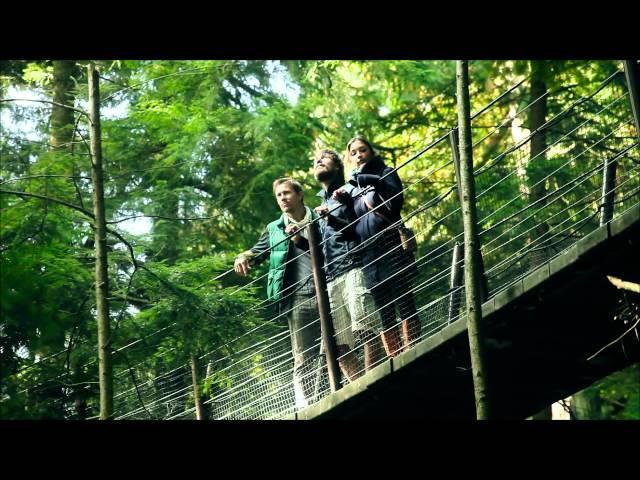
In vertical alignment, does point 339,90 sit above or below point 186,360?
above

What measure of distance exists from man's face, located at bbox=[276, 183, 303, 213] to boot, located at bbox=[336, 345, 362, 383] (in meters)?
Result: 0.92

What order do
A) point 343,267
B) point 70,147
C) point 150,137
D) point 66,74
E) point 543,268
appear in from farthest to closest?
1. point 150,137
2. point 66,74
3. point 70,147
4. point 343,267
5. point 543,268

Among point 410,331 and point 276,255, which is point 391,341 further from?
point 276,255

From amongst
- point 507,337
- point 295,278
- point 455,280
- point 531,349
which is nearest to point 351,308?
point 295,278

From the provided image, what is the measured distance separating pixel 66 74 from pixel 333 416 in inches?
221

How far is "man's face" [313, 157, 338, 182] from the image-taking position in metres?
6.45

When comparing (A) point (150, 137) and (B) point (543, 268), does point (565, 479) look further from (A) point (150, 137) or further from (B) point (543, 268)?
(A) point (150, 137)

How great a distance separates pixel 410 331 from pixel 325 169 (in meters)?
1.13

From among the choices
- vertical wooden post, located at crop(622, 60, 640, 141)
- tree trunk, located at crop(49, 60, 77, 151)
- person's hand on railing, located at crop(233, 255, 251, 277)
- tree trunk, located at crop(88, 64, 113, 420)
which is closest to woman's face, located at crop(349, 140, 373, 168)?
person's hand on railing, located at crop(233, 255, 251, 277)

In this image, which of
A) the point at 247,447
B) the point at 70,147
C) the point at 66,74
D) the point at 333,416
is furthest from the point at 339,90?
the point at 247,447

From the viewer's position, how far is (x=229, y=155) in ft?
37.5

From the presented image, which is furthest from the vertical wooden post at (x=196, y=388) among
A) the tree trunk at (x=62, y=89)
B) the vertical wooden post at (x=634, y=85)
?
the tree trunk at (x=62, y=89)

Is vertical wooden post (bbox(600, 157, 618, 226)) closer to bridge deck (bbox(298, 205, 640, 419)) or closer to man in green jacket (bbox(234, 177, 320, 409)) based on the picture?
bridge deck (bbox(298, 205, 640, 419))

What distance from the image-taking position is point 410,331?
19.2 ft
